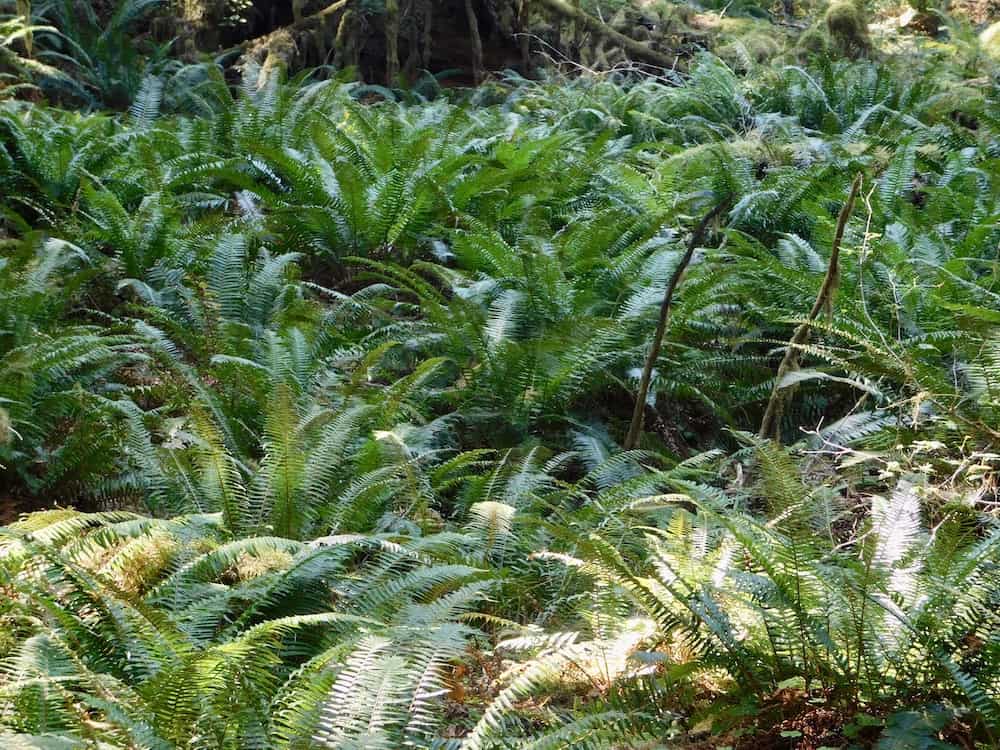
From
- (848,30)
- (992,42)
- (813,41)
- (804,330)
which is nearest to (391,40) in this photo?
(813,41)

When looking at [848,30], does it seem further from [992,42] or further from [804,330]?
[804,330]

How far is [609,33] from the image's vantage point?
1088 centimetres

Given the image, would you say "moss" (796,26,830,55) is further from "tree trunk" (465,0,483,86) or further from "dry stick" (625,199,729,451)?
"dry stick" (625,199,729,451)

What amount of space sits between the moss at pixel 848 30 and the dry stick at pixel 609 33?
5.61 feet

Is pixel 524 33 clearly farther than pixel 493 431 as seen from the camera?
Yes

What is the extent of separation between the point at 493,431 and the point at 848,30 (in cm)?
830

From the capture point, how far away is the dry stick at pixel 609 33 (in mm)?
10773

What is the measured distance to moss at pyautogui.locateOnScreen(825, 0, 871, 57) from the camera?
10.5 m

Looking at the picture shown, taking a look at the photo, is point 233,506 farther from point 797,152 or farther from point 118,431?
point 797,152

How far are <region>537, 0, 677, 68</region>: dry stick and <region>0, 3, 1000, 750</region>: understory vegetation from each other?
2988 millimetres

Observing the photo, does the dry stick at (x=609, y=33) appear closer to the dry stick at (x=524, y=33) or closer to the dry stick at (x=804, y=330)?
the dry stick at (x=524, y=33)

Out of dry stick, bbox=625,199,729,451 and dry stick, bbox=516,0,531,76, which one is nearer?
dry stick, bbox=625,199,729,451

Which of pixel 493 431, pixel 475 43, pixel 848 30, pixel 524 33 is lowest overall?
pixel 493 431

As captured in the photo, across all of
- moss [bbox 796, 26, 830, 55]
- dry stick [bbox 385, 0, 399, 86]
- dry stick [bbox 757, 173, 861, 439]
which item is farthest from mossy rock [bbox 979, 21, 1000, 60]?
dry stick [bbox 757, 173, 861, 439]
